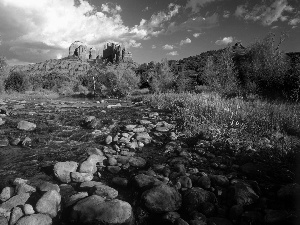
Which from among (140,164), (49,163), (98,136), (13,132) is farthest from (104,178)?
(13,132)

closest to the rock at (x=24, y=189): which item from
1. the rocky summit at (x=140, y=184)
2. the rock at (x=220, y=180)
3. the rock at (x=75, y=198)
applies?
the rocky summit at (x=140, y=184)

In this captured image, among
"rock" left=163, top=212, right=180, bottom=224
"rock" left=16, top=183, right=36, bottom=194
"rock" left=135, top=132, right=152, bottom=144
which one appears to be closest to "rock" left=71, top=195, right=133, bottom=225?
"rock" left=163, top=212, right=180, bottom=224

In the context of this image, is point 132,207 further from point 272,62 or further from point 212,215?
point 272,62

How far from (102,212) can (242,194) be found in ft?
8.14

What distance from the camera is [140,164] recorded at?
608 cm

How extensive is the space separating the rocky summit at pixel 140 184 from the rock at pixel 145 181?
0.07 feet

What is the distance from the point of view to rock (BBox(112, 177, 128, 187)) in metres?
4.98

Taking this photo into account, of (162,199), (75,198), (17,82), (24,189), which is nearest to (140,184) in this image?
(162,199)

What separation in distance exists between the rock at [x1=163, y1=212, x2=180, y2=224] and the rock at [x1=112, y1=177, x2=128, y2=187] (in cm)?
135

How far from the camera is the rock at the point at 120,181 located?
4977mm

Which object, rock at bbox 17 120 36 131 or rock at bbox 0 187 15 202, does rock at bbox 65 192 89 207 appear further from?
rock at bbox 17 120 36 131

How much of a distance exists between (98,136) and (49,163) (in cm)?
284

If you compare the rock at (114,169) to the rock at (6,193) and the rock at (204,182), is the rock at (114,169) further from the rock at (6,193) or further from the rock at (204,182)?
the rock at (6,193)

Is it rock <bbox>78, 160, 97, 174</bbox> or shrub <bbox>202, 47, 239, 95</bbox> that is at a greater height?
shrub <bbox>202, 47, 239, 95</bbox>
